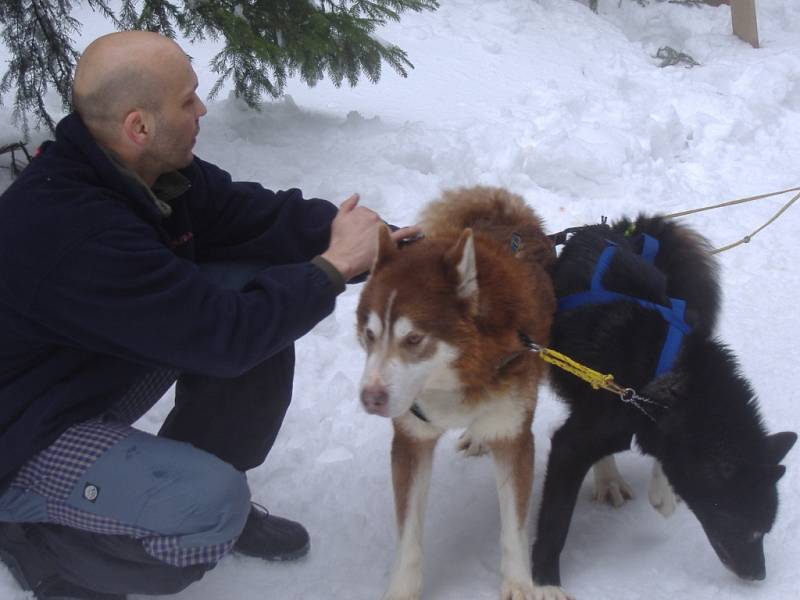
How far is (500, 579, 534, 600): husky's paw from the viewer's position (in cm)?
251

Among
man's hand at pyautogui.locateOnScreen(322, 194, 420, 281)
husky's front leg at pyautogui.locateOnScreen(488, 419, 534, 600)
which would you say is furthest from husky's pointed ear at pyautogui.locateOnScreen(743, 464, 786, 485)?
man's hand at pyautogui.locateOnScreen(322, 194, 420, 281)

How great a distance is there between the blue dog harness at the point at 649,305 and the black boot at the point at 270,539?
3.84ft

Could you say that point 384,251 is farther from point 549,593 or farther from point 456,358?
point 549,593

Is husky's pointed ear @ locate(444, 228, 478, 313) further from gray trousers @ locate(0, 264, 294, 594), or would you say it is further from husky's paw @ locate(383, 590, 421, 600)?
husky's paw @ locate(383, 590, 421, 600)

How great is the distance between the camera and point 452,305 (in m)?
2.24

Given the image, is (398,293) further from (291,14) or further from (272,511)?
(291,14)

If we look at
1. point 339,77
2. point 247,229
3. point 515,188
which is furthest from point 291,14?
point 247,229

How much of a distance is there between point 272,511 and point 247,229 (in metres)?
1.03

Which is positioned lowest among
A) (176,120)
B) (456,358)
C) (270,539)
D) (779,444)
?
(270,539)

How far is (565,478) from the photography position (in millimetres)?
2629

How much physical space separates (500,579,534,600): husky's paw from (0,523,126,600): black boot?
1204 mm

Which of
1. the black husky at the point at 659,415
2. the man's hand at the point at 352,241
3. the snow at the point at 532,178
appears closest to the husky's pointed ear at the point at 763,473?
the black husky at the point at 659,415

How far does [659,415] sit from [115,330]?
5.35ft

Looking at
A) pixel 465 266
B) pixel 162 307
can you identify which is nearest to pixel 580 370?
pixel 465 266
